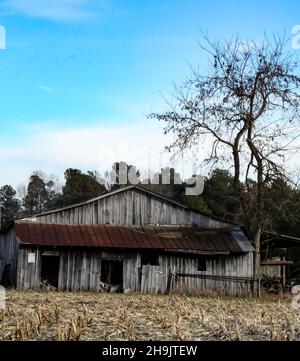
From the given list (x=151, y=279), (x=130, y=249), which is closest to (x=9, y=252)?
(x=130, y=249)

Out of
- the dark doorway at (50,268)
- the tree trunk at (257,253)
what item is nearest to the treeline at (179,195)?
the tree trunk at (257,253)

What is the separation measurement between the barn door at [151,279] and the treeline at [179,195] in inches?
264

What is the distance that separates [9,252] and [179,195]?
20.5 metres

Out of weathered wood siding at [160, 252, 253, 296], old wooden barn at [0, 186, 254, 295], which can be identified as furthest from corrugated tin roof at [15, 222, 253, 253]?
weathered wood siding at [160, 252, 253, 296]

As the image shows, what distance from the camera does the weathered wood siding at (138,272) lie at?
28922mm

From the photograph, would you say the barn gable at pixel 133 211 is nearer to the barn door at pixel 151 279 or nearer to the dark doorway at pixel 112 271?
the dark doorway at pixel 112 271

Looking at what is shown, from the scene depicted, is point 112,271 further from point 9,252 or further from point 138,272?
point 9,252

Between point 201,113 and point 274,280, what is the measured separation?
10.5 metres

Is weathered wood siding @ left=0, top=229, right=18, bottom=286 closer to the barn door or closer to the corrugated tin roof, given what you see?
the corrugated tin roof

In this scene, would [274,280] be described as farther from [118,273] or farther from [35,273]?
[35,273]

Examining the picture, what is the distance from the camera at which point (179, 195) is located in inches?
1972

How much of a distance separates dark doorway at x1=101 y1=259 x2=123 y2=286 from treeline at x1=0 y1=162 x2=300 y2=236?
755cm

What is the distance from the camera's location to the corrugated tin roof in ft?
95.0
